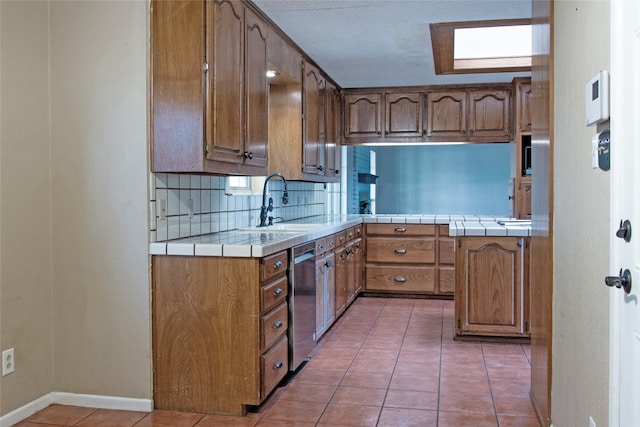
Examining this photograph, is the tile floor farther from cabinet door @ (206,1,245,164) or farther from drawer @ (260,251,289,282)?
cabinet door @ (206,1,245,164)

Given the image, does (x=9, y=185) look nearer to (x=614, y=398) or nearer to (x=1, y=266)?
(x=1, y=266)

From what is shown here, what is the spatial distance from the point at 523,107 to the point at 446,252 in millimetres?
1625

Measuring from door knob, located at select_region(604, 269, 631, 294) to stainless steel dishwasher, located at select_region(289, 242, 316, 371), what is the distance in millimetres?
1957

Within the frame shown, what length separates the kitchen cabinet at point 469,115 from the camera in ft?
19.3

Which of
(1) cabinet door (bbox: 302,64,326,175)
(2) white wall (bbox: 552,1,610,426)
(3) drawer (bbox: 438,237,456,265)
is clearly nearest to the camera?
(2) white wall (bbox: 552,1,610,426)

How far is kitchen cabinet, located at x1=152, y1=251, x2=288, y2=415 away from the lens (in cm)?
280

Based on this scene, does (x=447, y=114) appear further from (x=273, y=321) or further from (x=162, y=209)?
(x=162, y=209)

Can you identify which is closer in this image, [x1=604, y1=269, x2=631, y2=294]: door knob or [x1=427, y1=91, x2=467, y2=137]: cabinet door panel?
[x1=604, y1=269, x2=631, y2=294]: door knob

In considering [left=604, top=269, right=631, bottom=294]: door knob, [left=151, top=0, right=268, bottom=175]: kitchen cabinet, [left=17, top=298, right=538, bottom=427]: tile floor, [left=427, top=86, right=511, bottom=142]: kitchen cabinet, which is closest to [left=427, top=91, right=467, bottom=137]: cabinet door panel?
[left=427, top=86, right=511, bottom=142]: kitchen cabinet

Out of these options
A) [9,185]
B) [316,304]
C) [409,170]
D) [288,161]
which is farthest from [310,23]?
[409,170]

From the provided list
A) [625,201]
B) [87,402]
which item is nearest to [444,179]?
[87,402]

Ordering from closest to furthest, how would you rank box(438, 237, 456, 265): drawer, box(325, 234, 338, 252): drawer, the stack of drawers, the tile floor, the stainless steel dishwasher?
the tile floor → the stack of drawers → the stainless steel dishwasher → box(325, 234, 338, 252): drawer → box(438, 237, 456, 265): drawer

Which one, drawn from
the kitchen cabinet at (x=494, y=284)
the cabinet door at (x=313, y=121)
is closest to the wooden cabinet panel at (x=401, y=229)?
the cabinet door at (x=313, y=121)

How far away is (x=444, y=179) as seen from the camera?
895 centimetres
